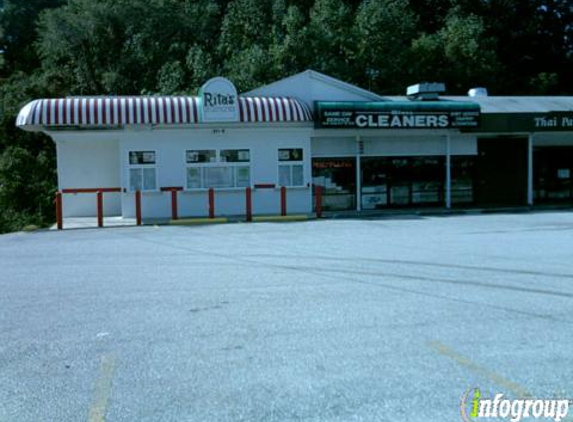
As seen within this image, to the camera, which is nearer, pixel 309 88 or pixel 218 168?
pixel 218 168

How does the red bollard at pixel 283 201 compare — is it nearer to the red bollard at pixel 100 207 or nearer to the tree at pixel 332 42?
the red bollard at pixel 100 207

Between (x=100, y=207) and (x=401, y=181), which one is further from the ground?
(x=401, y=181)

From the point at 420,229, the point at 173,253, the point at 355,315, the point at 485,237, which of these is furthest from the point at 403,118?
the point at 355,315

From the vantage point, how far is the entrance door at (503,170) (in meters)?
25.5

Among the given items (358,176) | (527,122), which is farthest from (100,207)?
(527,122)

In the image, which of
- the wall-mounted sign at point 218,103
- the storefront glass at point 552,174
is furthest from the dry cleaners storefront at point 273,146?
the storefront glass at point 552,174

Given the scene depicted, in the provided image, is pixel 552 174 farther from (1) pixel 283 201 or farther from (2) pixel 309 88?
(1) pixel 283 201

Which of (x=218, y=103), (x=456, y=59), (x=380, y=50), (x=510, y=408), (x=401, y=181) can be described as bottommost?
(x=510, y=408)

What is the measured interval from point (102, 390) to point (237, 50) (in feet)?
110

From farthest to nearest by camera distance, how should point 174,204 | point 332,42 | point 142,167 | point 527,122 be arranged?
1. point 332,42
2. point 527,122
3. point 142,167
4. point 174,204

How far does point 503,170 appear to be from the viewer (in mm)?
25688

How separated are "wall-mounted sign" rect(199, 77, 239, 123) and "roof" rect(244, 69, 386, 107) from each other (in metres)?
1.82

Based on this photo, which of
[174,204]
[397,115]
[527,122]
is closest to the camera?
[174,204]

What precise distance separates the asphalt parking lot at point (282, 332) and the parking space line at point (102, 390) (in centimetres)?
2
